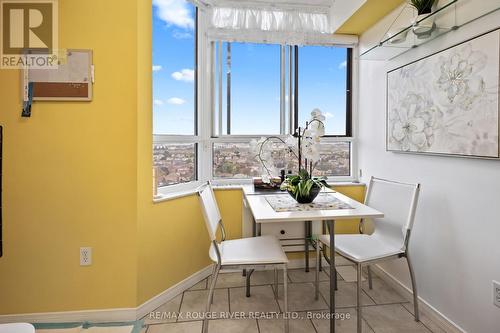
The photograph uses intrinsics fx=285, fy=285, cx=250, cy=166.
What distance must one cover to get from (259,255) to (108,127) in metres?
1.24

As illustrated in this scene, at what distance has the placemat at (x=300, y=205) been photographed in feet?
5.80

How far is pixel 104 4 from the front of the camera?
5.79 feet

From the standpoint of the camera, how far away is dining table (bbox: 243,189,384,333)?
1.58 m

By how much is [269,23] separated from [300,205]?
176cm

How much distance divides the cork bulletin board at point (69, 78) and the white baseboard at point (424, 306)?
256cm

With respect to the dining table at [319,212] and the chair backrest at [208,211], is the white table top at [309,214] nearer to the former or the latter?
the dining table at [319,212]

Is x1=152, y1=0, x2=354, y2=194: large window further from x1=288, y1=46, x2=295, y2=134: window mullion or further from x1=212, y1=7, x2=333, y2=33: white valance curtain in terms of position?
x1=212, y1=7, x2=333, y2=33: white valance curtain

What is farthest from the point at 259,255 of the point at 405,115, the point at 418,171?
the point at 405,115

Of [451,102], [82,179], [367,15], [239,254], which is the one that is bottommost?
[239,254]

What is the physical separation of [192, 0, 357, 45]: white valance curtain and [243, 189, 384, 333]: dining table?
4.90ft

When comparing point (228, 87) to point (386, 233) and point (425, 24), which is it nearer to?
point (425, 24)

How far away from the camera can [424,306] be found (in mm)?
1914

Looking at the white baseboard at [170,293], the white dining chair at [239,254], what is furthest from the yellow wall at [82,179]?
the white dining chair at [239,254]

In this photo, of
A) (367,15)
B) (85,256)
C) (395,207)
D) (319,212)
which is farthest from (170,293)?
(367,15)
